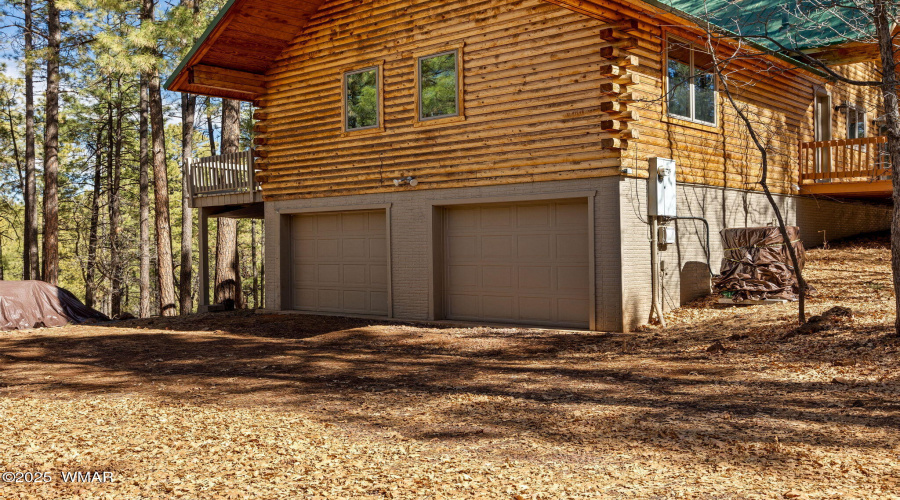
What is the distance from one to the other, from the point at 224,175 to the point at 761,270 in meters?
11.5

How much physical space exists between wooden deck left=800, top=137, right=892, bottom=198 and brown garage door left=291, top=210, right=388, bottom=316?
31.4 feet

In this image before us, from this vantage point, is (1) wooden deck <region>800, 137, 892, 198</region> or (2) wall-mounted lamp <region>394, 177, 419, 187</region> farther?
(1) wooden deck <region>800, 137, 892, 198</region>

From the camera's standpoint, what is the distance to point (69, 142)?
3234 cm

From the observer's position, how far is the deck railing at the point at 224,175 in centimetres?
1677

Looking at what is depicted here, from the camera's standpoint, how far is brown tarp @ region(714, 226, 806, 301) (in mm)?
12289

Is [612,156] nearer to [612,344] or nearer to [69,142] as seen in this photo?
[612,344]

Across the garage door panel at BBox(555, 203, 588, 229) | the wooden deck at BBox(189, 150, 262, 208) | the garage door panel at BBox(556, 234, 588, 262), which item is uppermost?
the wooden deck at BBox(189, 150, 262, 208)

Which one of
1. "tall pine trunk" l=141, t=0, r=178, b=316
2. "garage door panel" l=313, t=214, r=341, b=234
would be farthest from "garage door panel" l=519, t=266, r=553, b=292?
"tall pine trunk" l=141, t=0, r=178, b=316

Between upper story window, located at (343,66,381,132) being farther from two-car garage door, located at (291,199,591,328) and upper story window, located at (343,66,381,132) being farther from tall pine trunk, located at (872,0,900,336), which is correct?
tall pine trunk, located at (872,0,900,336)

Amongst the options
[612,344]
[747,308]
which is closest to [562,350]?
[612,344]

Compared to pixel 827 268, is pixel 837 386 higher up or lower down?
lower down

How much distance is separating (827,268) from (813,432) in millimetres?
10047

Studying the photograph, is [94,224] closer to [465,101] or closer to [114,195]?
[114,195]

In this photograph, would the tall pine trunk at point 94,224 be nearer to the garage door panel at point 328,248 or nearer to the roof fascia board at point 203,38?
the roof fascia board at point 203,38
